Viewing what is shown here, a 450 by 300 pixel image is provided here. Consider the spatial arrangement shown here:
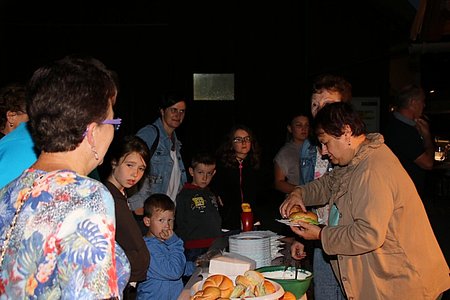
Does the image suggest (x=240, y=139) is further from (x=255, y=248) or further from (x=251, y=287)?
(x=251, y=287)

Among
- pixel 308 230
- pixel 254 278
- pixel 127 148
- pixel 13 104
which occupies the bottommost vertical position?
pixel 254 278

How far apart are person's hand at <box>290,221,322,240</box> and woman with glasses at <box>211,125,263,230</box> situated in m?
2.44

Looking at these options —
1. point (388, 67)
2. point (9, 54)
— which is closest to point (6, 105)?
point (9, 54)

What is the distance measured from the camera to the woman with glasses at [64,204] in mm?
1609

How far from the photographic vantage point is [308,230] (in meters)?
3.11

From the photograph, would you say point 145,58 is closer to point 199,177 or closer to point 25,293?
point 199,177

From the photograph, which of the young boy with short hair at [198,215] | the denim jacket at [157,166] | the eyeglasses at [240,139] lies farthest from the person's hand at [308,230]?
the eyeglasses at [240,139]

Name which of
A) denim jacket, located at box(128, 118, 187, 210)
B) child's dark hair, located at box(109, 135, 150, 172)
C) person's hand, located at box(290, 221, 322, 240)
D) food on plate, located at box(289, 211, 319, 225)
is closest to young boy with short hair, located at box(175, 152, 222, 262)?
denim jacket, located at box(128, 118, 187, 210)

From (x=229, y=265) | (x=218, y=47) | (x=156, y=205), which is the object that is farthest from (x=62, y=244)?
(x=218, y=47)

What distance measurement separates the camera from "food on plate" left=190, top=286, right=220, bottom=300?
8.48 feet

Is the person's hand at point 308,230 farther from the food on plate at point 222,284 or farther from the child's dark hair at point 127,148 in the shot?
the child's dark hair at point 127,148

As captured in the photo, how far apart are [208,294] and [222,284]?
0.39ft

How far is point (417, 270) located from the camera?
9.75 ft

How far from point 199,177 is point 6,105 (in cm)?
218
